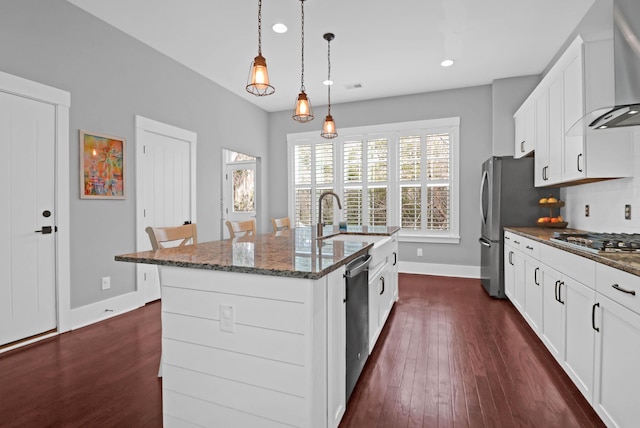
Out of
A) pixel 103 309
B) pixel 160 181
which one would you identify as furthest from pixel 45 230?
pixel 160 181

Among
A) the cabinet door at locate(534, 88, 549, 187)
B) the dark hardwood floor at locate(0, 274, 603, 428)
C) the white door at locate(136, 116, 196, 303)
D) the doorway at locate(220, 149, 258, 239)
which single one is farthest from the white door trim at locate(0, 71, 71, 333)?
the cabinet door at locate(534, 88, 549, 187)

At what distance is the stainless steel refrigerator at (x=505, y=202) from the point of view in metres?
3.79

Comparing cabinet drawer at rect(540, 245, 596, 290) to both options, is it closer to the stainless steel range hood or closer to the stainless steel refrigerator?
the stainless steel range hood

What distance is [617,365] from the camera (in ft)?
4.81

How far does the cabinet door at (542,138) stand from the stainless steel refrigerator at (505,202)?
20cm

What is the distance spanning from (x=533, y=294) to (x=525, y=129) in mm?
2268

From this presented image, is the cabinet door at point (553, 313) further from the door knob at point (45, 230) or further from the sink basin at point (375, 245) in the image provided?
the door knob at point (45, 230)

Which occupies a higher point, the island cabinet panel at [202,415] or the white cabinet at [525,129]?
the white cabinet at [525,129]

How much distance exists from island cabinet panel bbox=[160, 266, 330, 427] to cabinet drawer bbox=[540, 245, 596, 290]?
1423mm

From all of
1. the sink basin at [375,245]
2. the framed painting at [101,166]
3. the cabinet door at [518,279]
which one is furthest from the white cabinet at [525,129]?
the framed painting at [101,166]

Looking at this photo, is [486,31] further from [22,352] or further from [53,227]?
[22,352]

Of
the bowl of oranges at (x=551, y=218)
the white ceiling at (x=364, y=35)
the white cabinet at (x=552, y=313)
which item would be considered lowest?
the white cabinet at (x=552, y=313)

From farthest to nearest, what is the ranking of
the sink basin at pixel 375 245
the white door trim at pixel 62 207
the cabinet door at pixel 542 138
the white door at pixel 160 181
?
the white door at pixel 160 181
the cabinet door at pixel 542 138
the white door trim at pixel 62 207
the sink basin at pixel 375 245

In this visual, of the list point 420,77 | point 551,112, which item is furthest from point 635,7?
point 420,77
